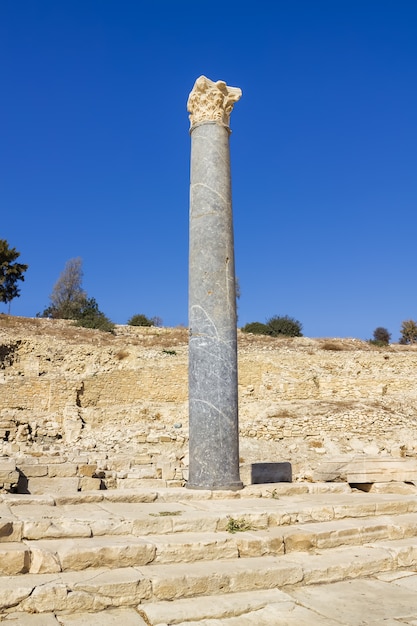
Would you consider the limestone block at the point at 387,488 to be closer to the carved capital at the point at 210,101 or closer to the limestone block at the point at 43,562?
the limestone block at the point at 43,562

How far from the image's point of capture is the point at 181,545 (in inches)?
180

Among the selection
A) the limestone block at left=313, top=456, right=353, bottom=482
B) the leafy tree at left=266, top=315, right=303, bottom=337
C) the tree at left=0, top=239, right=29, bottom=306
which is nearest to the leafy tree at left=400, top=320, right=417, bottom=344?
the leafy tree at left=266, top=315, right=303, bottom=337

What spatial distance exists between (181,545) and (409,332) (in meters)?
52.7

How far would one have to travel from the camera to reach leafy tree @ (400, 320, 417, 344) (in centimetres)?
5350

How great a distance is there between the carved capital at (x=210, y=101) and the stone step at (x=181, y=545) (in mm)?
5581

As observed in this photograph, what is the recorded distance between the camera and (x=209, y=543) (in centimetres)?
466

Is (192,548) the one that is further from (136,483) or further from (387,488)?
(136,483)

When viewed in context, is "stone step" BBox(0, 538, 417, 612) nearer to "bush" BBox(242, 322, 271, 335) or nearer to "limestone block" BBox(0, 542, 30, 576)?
"limestone block" BBox(0, 542, 30, 576)

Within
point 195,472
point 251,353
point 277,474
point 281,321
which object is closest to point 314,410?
point 251,353

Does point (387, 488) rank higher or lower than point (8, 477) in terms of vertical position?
lower

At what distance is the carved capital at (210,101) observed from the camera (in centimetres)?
833

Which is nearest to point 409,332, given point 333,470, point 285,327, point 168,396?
point 285,327

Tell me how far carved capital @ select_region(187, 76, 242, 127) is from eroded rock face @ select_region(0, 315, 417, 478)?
43.4ft

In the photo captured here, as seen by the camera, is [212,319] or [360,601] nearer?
[360,601]
